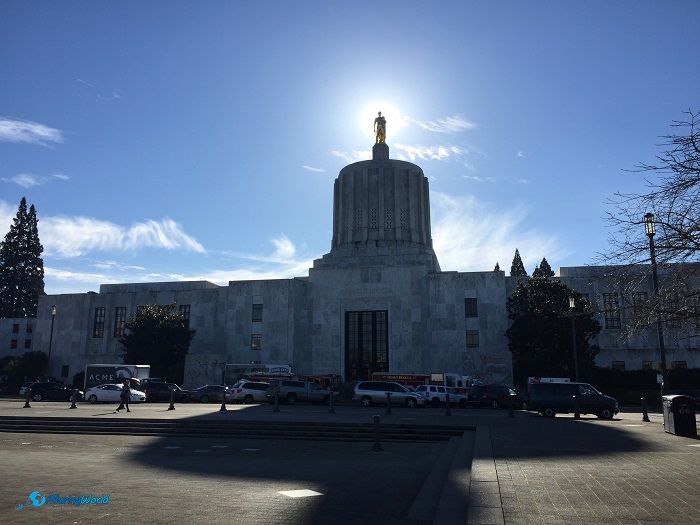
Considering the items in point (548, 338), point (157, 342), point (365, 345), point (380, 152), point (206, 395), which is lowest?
point (206, 395)

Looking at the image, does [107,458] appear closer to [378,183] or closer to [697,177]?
[697,177]

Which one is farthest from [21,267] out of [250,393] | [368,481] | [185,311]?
[368,481]

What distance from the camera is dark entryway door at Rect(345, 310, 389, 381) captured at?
5391cm

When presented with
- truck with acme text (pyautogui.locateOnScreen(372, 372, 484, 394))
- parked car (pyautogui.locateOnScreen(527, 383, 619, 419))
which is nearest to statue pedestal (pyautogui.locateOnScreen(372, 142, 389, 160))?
truck with acme text (pyautogui.locateOnScreen(372, 372, 484, 394))

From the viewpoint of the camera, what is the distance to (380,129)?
212 feet

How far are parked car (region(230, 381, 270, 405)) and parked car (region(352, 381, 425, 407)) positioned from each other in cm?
630

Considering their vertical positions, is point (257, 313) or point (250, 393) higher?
point (257, 313)

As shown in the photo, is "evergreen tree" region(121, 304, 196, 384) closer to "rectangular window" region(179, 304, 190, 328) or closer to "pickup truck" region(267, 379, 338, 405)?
"rectangular window" region(179, 304, 190, 328)

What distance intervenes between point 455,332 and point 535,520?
45317 mm

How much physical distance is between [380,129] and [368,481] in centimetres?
5808

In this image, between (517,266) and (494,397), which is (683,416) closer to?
(494,397)

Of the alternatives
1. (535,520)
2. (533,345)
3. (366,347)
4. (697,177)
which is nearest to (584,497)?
A: (535,520)

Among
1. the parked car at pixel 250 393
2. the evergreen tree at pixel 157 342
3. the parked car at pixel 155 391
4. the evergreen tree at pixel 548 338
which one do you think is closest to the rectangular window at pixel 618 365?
the evergreen tree at pixel 548 338

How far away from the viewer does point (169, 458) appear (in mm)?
13781
